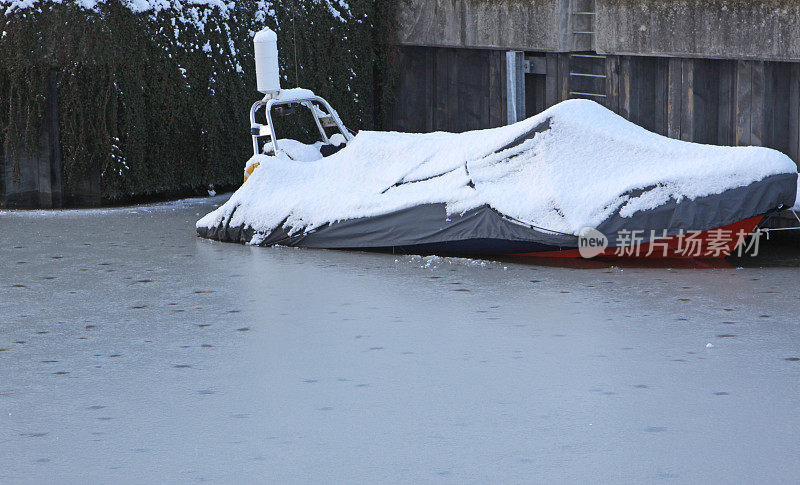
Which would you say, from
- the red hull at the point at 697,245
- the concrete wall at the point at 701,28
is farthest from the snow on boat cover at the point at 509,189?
the concrete wall at the point at 701,28

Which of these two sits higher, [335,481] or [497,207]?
[497,207]

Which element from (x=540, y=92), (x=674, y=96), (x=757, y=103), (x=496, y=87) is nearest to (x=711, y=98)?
(x=674, y=96)

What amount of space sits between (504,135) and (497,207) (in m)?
0.82

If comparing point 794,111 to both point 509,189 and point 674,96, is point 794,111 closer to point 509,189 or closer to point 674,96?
point 674,96

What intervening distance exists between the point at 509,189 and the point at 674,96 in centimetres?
335

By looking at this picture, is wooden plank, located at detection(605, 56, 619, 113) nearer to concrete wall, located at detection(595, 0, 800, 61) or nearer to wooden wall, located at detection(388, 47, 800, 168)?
wooden wall, located at detection(388, 47, 800, 168)

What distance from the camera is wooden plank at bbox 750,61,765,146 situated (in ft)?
34.3

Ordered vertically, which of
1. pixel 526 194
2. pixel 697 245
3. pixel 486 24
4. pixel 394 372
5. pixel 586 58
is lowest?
pixel 394 372

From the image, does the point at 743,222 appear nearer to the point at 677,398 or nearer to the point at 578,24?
the point at 677,398

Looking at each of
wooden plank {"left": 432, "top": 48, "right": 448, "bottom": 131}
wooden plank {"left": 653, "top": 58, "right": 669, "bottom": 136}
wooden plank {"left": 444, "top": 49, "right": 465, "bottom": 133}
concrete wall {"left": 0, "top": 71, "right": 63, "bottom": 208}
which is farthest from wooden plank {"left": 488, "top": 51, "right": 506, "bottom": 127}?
concrete wall {"left": 0, "top": 71, "right": 63, "bottom": 208}

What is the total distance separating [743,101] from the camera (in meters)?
10.6

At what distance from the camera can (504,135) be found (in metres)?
9.19

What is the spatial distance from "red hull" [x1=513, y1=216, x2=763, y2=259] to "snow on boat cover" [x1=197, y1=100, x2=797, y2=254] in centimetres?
12

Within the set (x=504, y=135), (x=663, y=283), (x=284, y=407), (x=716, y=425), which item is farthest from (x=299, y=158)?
(x=716, y=425)
